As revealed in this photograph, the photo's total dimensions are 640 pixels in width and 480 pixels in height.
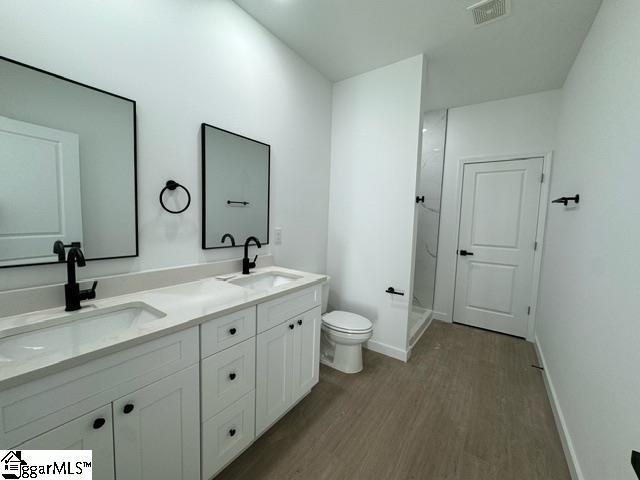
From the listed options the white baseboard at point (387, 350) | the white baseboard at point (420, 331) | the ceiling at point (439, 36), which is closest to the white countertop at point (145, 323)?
the white baseboard at point (387, 350)

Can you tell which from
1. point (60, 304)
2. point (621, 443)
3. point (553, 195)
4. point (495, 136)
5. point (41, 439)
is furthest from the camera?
point (495, 136)

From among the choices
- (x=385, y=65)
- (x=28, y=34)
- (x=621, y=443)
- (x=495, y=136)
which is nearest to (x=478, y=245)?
(x=495, y=136)

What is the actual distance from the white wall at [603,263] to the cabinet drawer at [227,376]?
1471 mm

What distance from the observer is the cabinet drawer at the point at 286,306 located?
1393mm

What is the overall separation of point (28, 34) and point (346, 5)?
1.66 m

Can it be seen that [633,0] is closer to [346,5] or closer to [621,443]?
[346,5]

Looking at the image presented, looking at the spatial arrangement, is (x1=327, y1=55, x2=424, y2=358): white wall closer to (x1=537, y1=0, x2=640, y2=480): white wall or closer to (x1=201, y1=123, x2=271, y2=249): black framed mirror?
(x1=201, y1=123, x2=271, y2=249): black framed mirror

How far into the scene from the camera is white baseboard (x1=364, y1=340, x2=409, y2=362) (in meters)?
2.42

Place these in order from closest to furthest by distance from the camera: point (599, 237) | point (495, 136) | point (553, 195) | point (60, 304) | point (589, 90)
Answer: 1. point (60, 304)
2. point (599, 237)
3. point (589, 90)
4. point (553, 195)
5. point (495, 136)

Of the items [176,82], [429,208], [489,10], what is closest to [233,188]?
[176,82]

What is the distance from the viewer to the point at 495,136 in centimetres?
299

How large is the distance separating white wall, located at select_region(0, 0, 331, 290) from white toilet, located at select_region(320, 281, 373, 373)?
647 millimetres

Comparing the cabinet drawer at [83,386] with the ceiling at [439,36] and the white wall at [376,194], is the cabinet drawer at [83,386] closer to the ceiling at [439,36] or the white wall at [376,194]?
the white wall at [376,194]

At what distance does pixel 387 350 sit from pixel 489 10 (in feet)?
8.86
